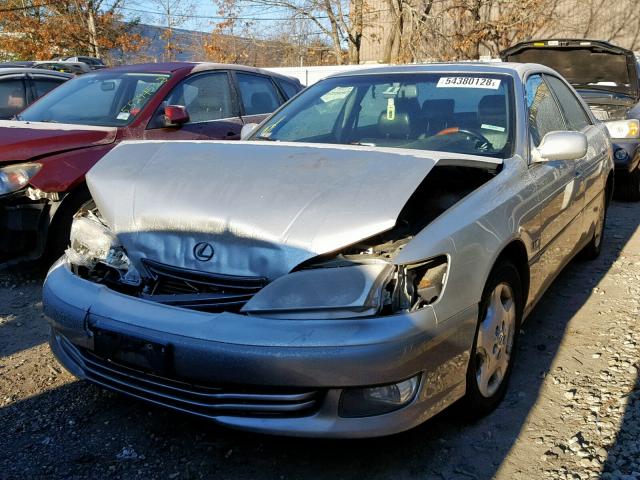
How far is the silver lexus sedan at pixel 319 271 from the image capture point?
89.7 inches

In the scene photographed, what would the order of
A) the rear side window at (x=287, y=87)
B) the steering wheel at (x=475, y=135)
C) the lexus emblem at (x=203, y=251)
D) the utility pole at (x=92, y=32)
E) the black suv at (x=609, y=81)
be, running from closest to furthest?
the lexus emblem at (x=203, y=251) → the steering wheel at (x=475, y=135) → the rear side window at (x=287, y=87) → the black suv at (x=609, y=81) → the utility pole at (x=92, y=32)

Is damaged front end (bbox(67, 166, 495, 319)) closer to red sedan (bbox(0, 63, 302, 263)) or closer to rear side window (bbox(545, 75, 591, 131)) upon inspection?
red sedan (bbox(0, 63, 302, 263))

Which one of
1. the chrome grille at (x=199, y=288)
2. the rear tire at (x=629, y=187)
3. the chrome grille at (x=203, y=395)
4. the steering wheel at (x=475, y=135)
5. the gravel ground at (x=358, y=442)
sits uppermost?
the steering wheel at (x=475, y=135)

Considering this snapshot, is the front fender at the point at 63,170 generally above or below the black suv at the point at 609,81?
below

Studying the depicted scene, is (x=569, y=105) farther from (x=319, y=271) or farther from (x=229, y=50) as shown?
(x=229, y=50)

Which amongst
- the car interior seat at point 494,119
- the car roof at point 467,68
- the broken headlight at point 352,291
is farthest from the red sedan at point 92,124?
the broken headlight at point 352,291

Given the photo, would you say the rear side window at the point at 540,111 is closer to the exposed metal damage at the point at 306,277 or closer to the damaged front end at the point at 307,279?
the exposed metal damage at the point at 306,277

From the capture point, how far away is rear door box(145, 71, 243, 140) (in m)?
5.51

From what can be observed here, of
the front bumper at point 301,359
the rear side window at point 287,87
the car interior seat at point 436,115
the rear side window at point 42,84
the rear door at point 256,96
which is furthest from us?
the rear side window at point 42,84

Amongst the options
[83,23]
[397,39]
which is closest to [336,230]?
[397,39]

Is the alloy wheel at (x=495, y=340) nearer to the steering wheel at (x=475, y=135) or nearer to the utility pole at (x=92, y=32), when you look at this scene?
the steering wheel at (x=475, y=135)

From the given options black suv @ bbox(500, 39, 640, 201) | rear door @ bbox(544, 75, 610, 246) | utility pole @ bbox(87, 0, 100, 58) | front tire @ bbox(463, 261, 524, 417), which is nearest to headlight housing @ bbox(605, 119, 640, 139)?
black suv @ bbox(500, 39, 640, 201)

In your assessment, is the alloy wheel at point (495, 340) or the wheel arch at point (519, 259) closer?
the alloy wheel at point (495, 340)

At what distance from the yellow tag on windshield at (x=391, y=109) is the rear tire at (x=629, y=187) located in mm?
4784
